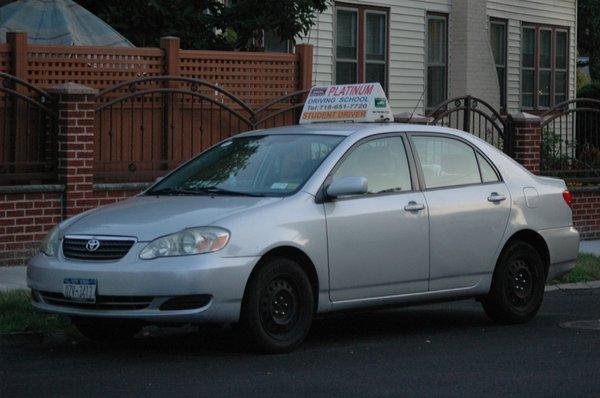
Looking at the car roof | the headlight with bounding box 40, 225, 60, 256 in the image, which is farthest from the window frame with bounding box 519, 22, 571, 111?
the headlight with bounding box 40, 225, 60, 256

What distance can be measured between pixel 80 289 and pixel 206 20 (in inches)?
415

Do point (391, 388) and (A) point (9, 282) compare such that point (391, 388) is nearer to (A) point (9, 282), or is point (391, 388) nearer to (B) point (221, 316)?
(B) point (221, 316)

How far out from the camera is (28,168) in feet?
47.8

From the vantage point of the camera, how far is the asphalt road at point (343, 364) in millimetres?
7910

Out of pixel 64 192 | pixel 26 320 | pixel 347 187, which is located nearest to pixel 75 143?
pixel 64 192

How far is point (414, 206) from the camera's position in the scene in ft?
32.8

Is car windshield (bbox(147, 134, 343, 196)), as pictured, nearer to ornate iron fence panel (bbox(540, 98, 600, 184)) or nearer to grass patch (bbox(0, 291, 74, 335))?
grass patch (bbox(0, 291, 74, 335))

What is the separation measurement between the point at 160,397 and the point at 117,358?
5.14 feet

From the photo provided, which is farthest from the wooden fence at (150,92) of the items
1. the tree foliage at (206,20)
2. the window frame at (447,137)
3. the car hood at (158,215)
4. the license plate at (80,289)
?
the license plate at (80,289)

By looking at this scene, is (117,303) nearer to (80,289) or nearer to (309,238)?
(80,289)

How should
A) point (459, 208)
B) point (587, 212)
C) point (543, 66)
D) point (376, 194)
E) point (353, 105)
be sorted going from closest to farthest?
point (376, 194)
point (459, 208)
point (353, 105)
point (587, 212)
point (543, 66)

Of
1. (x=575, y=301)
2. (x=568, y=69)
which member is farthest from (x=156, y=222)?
(x=568, y=69)

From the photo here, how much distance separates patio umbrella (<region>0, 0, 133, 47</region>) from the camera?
1684 cm

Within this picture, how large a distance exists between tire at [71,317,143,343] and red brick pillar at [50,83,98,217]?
471cm
